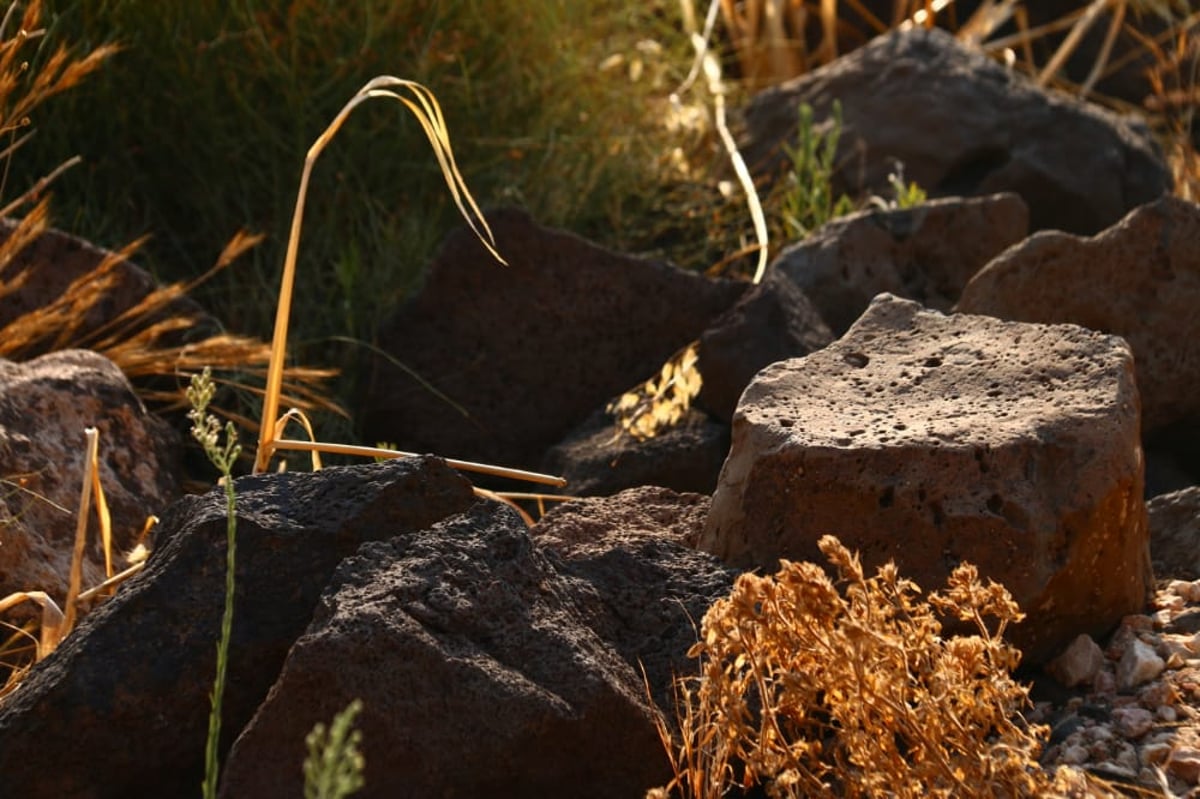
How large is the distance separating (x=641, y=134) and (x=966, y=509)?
317 centimetres

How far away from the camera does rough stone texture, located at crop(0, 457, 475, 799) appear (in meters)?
2.39

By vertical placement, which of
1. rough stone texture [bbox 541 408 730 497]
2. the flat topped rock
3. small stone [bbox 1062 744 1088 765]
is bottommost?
rough stone texture [bbox 541 408 730 497]

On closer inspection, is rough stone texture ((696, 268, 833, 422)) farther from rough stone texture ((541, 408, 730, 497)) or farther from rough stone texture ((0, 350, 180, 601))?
rough stone texture ((0, 350, 180, 601))

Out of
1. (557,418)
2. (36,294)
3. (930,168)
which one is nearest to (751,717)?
(557,418)

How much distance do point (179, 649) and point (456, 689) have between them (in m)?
0.40

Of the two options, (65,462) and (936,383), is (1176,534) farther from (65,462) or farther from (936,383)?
(65,462)

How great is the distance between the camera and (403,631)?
2314 mm

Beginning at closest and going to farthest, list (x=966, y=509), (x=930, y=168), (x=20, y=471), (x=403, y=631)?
(x=403, y=631), (x=966, y=509), (x=20, y=471), (x=930, y=168)

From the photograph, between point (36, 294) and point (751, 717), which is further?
point (36, 294)

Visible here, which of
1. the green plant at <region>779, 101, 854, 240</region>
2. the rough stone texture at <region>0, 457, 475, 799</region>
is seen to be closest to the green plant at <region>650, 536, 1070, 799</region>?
the rough stone texture at <region>0, 457, 475, 799</region>

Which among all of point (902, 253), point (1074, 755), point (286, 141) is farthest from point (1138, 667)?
point (286, 141)

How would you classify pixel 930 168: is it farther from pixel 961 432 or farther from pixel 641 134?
pixel 961 432

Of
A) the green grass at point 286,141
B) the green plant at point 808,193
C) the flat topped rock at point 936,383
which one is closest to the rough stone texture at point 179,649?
the flat topped rock at point 936,383

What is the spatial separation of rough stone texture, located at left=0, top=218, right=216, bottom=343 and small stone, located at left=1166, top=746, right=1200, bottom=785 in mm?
2460
